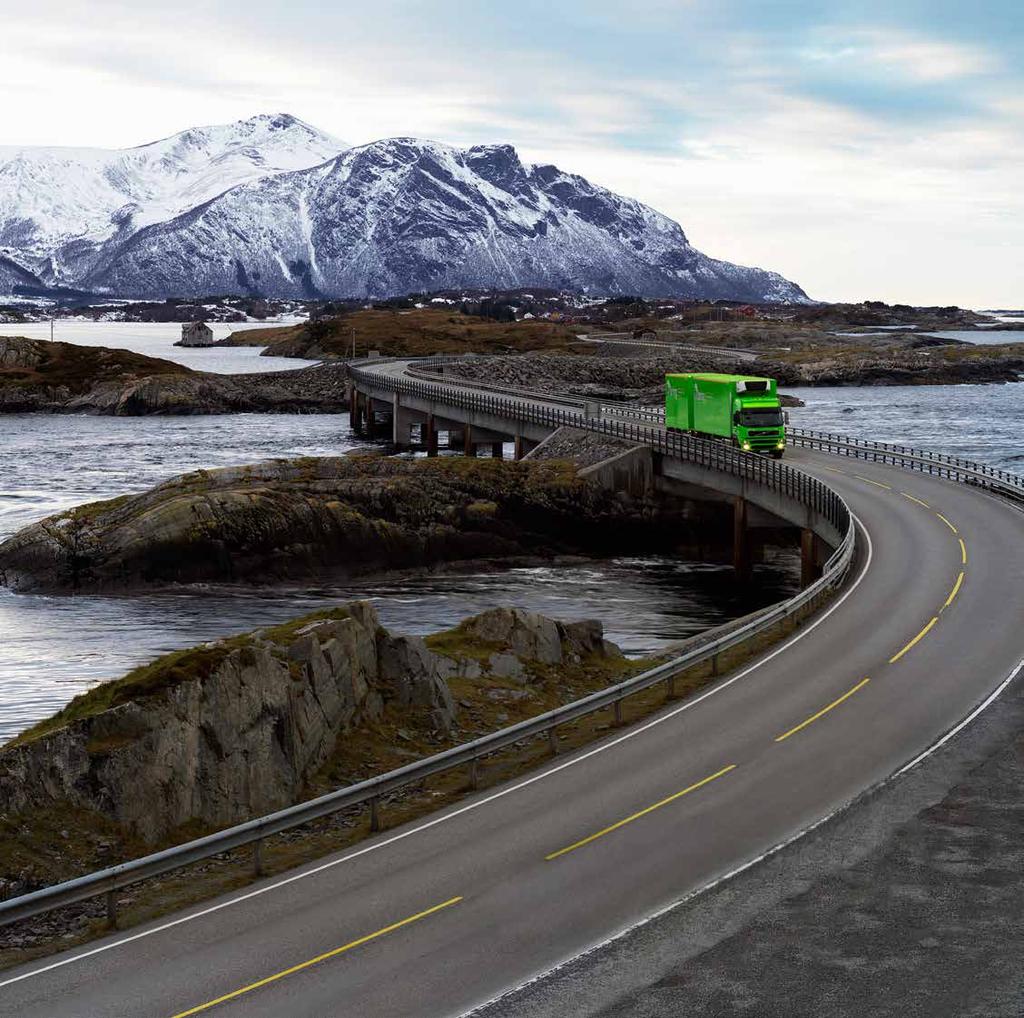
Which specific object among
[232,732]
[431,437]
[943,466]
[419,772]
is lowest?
[431,437]

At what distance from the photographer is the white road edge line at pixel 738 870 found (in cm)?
1744

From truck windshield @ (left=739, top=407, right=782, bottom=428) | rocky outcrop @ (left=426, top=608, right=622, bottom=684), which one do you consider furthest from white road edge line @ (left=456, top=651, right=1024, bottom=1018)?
truck windshield @ (left=739, top=407, right=782, bottom=428)

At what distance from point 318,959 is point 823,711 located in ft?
48.5

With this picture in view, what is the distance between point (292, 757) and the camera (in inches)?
1094

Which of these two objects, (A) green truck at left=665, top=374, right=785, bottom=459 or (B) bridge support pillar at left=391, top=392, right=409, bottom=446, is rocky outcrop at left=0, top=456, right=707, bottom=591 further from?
(B) bridge support pillar at left=391, top=392, right=409, bottom=446

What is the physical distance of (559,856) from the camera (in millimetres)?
22219

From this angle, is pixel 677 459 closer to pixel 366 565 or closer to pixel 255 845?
pixel 366 565

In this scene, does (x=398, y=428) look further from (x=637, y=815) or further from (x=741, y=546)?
(x=637, y=815)

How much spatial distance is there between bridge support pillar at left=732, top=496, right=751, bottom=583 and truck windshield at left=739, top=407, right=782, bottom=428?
20.2ft

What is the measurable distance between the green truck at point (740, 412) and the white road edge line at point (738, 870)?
37985 mm

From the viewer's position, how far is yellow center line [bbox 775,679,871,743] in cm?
2856

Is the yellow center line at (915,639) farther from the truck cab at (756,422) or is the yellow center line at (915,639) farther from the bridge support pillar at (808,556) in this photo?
the truck cab at (756,422)

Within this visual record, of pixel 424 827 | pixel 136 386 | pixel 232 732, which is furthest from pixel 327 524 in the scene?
pixel 136 386

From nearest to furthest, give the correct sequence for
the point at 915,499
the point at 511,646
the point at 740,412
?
the point at 511,646
the point at 915,499
the point at 740,412
